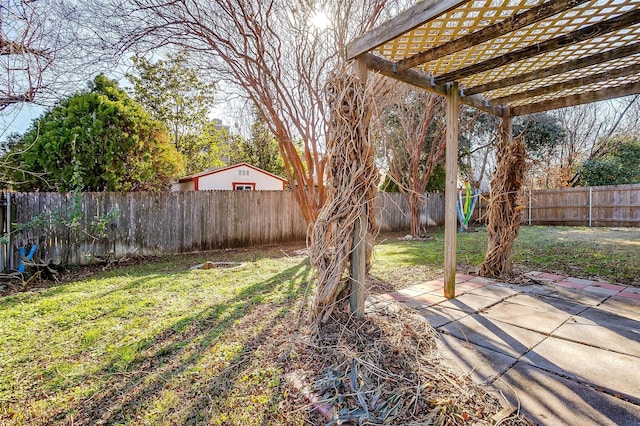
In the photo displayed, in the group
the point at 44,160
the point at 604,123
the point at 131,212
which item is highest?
the point at 604,123

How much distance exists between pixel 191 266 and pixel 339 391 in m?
4.00

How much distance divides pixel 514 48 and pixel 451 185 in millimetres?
1127

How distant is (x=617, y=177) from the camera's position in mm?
11273

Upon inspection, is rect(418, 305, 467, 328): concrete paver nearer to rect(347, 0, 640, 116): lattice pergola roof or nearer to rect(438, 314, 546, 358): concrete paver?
rect(438, 314, 546, 358): concrete paver

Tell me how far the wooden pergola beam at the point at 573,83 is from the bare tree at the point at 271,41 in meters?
2.13

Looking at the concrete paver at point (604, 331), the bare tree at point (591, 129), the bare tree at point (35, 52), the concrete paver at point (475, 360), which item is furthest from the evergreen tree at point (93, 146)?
the bare tree at point (591, 129)

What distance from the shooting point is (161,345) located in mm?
2064

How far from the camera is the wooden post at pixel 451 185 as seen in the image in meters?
2.81

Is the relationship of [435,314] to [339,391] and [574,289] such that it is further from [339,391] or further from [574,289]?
[574,289]

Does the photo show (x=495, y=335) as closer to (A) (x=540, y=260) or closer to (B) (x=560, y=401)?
(B) (x=560, y=401)

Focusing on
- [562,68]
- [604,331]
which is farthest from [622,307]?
[562,68]

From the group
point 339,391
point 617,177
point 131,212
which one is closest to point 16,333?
point 339,391

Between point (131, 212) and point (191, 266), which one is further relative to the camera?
point (131, 212)

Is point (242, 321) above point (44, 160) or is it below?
below
